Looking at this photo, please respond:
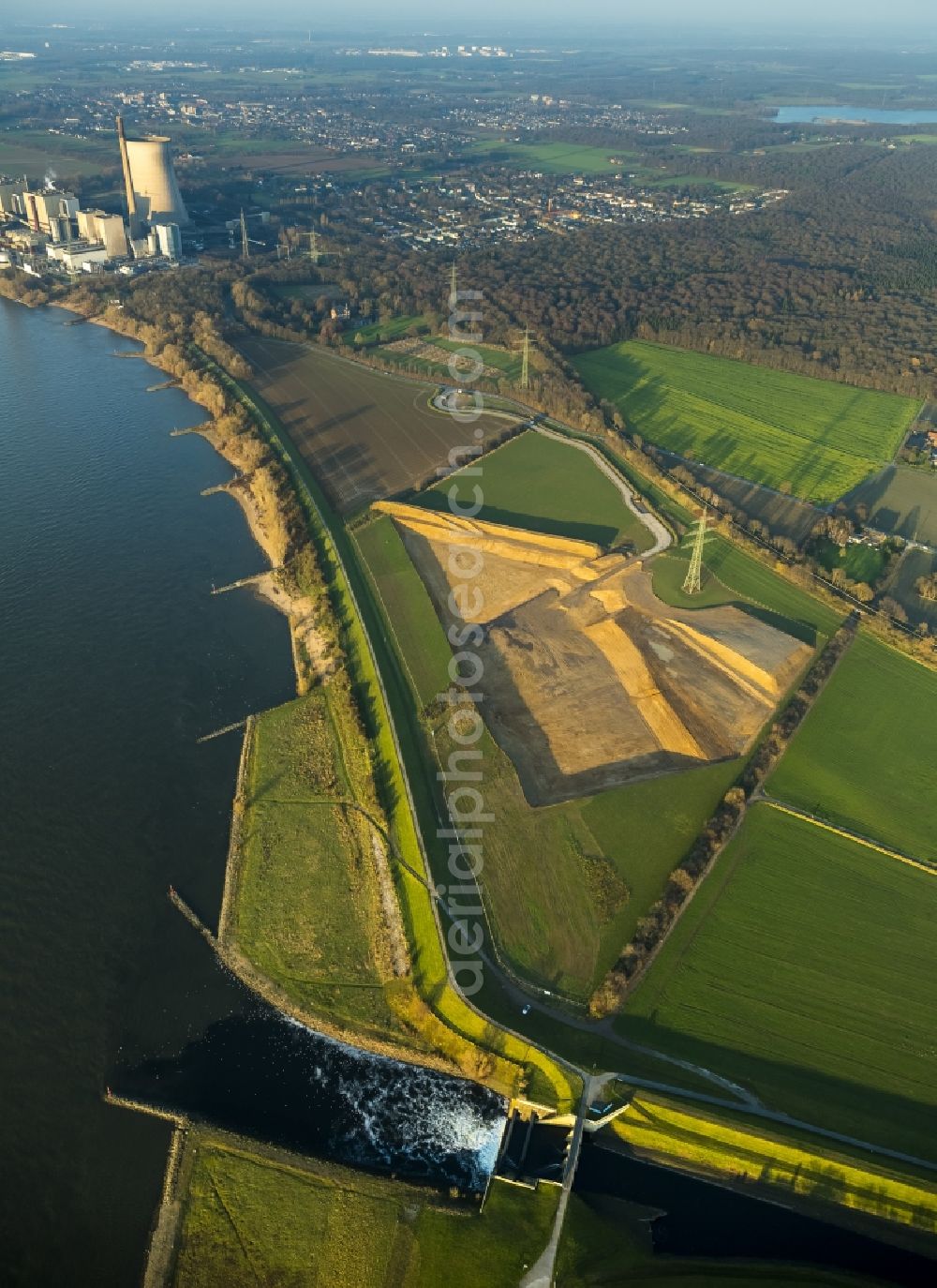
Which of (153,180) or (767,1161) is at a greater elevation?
(153,180)

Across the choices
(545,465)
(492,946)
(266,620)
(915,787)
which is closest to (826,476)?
(545,465)

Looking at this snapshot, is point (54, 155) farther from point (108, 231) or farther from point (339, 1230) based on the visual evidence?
point (339, 1230)

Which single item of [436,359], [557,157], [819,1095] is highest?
[557,157]

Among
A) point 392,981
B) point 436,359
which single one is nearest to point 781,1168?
point 392,981

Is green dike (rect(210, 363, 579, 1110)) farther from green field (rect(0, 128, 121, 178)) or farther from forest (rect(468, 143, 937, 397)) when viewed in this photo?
green field (rect(0, 128, 121, 178))

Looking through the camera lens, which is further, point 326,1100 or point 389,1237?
point 326,1100

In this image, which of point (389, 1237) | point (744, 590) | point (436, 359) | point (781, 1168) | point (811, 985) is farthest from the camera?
point (436, 359)

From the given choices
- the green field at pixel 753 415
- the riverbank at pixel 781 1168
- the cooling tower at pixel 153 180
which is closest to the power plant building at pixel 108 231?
the cooling tower at pixel 153 180
